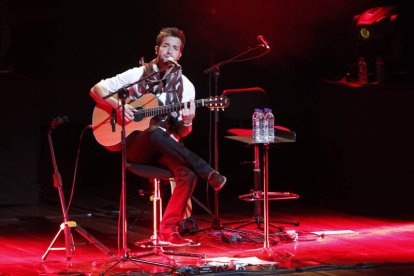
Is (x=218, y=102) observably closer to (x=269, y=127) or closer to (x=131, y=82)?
(x=269, y=127)

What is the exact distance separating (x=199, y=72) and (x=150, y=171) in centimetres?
495

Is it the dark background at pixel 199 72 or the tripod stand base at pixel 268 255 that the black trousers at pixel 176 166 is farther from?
the dark background at pixel 199 72

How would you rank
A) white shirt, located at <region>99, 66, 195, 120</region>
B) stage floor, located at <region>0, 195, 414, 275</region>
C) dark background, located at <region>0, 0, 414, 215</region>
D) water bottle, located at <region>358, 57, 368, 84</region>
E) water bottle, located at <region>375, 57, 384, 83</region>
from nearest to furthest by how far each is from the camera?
stage floor, located at <region>0, 195, 414, 275</region>, white shirt, located at <region>99, 66, 195, 120</region>, water bottle, located at <region>375, 57, 384, 83</region>, water bottle, located at <region>358, 57, 368, 84</region>, dark background, located at <region>0, 0, 414, 215</region>

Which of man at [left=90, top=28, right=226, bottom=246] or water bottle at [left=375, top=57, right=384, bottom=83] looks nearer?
man at [left=90, top=28, right=226, bottom=246]

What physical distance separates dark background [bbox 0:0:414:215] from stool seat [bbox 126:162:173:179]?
2667mm

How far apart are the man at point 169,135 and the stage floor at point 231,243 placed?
1.19 feet

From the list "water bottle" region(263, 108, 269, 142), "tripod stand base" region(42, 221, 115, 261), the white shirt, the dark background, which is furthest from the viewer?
the dark background

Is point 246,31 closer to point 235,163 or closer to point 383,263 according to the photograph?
point 235,163

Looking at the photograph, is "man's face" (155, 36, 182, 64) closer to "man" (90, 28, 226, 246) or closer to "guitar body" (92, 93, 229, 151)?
"man" (90, 28, 226, 246)

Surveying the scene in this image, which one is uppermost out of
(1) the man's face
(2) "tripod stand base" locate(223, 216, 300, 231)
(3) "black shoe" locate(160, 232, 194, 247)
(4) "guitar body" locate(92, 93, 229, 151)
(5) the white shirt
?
(1) the man's face

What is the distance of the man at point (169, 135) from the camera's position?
677 centimetres

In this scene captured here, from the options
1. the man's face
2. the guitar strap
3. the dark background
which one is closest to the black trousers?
the guitar strap

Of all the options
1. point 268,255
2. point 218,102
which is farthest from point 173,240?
point 218,102

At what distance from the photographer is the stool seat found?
6.74 m
